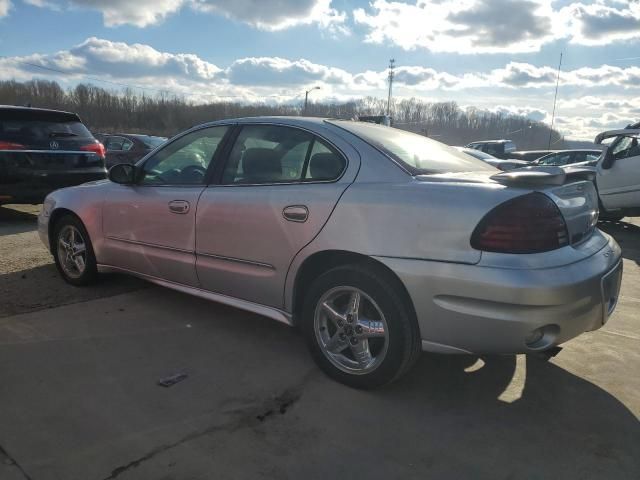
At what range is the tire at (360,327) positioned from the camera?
271 cm

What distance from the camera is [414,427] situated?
260 cm

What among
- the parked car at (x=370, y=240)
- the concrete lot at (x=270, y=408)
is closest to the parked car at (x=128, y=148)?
the parked car at (x=370, y=240)

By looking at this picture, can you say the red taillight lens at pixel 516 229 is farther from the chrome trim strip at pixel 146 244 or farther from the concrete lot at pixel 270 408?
the chrome trim strip at pixel 146 244

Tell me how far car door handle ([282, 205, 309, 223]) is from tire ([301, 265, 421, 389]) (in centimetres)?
36

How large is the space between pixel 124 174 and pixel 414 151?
2.31m

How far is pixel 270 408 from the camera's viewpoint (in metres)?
2.75

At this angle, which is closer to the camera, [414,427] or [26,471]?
[26,471]

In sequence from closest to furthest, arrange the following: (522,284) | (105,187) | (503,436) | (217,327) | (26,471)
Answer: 1. (26,471)
2. (522,284)
3. (503,436)
4. (217,327)
5. (105,187)

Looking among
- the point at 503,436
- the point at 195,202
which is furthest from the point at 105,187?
the point at 503,436

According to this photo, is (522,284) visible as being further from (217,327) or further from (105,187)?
(105,187)

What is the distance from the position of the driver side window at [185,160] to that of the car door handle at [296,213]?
34.9 inches

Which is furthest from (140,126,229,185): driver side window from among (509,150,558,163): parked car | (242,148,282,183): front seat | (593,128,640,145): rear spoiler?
(509,150,558,163): parked car

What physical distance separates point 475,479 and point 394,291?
3.08 ft

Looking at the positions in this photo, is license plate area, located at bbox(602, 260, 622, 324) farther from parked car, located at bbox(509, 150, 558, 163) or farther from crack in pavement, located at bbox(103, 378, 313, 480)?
parked car, located at bbox(509, 150, 558, 163)
